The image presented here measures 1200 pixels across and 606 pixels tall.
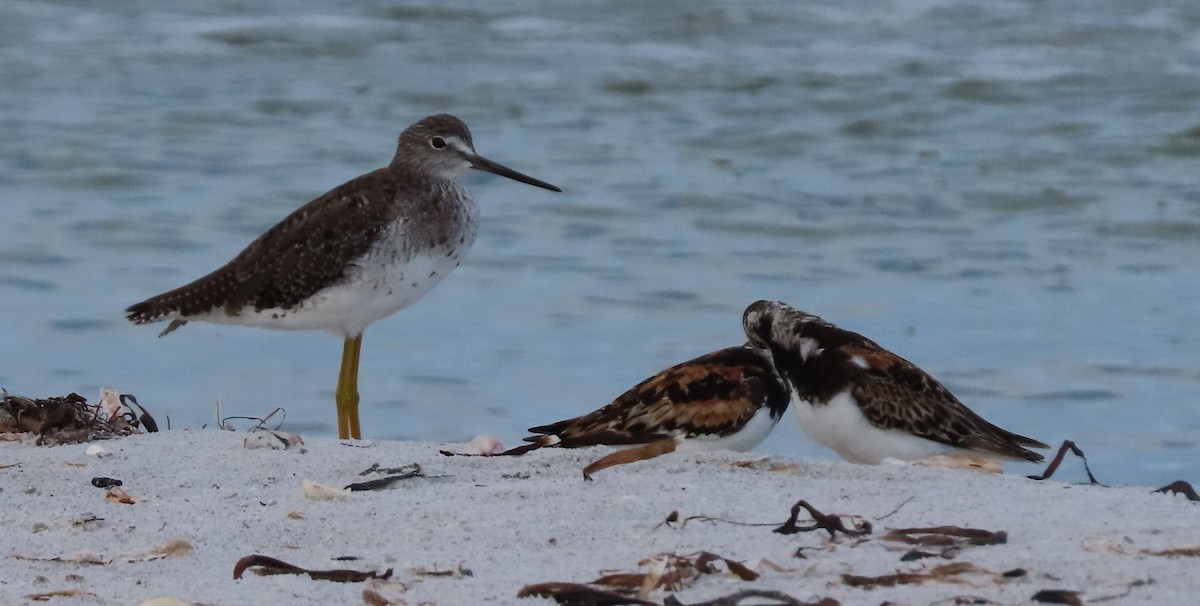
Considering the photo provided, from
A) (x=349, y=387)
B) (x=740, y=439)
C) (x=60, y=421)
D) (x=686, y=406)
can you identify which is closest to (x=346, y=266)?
(x=349, y=387)

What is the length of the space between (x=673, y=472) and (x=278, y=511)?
1.10 meters

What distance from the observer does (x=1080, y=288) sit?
10.1 m

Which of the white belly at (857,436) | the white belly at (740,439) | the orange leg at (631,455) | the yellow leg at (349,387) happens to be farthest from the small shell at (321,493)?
the yellow leg at (349,387)

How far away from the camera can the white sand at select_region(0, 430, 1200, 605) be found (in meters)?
4.23

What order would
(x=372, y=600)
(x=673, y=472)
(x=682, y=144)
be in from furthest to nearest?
(x=682, y=144) → (x=673, y=472) → (x=372, y=600)

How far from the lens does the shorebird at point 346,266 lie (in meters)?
7.48

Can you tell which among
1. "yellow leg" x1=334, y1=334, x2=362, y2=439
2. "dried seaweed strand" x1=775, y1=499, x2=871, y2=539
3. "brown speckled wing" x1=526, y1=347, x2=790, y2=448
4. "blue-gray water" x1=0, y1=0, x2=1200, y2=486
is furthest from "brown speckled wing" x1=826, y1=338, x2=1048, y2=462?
"yellow leg" x1=334, y1=334, x2=362, y2=439

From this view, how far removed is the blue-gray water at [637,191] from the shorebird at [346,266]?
0.78 metres

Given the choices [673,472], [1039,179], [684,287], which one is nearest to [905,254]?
[684,287]

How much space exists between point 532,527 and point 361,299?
9.52 feet

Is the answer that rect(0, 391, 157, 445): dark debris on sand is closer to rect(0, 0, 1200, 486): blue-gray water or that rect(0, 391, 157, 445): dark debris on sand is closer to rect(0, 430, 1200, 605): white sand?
rect(0, 430, 1200, 605): white sand

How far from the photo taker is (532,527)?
188 inches

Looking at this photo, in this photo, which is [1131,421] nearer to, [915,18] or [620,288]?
[620,288]

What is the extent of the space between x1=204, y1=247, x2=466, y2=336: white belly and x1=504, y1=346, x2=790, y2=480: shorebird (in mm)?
1660
